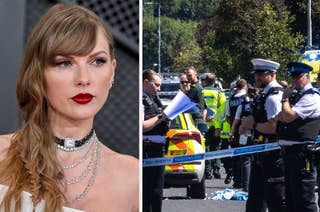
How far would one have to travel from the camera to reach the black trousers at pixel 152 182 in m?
3.46

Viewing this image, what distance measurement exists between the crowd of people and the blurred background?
17 centimetres

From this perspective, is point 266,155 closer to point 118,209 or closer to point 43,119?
point 118,209

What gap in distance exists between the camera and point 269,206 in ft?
11.6

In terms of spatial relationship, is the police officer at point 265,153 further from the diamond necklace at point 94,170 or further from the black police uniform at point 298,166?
the diamond necklace at point 94,170

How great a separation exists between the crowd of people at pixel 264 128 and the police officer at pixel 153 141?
0.02 metres

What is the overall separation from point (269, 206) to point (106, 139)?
80 centimetres

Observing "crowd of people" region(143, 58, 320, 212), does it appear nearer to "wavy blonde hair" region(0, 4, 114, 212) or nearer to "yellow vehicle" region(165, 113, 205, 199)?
"yellow vehicle" region(165, 113, 205, 199)

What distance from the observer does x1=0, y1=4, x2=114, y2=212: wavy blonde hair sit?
10.6 ft

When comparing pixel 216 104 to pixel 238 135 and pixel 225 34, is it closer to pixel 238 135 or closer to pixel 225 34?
pixel 238 135

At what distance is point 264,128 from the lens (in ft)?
11.4

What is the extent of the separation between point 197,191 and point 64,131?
0.65m

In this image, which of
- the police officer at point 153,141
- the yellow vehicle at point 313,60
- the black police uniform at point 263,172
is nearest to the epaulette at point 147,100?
the police officer at point 153,141

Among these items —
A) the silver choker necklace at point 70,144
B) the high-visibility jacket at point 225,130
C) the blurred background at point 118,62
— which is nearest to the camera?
the blurred background at point 118,62

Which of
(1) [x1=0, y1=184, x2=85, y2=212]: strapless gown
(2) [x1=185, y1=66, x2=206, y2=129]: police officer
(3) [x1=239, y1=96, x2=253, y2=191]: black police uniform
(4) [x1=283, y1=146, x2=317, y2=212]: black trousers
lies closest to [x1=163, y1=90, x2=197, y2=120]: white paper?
(2) [x1=185, y1=66, x2=206, y2=129]: police officer
